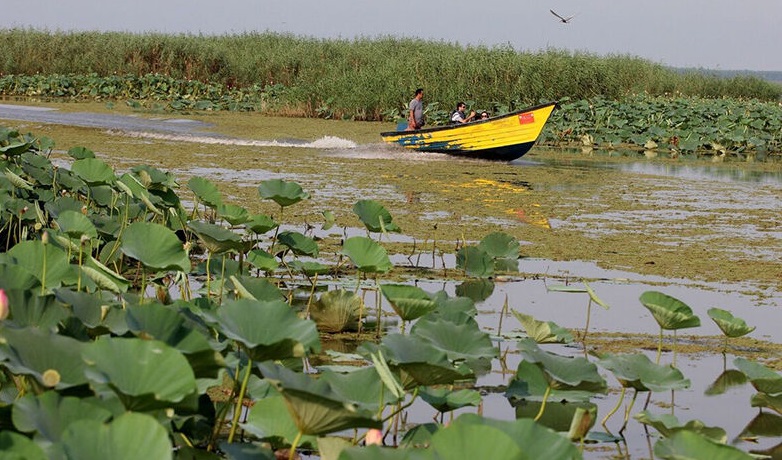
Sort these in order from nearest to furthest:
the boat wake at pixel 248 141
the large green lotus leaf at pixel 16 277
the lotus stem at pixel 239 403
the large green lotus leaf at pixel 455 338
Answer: the lotus stem at pixel 239 403 < the large green lotus leaf at pixel 16 277 < the large green lotus leaf at pixel 455 338 < the boat wake at pixel 248 141

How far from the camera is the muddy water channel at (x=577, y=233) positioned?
4328mm

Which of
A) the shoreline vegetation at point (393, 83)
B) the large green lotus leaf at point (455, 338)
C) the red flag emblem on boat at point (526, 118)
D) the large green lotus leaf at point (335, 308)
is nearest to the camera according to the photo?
the large green lotus leaf at point (455, 338)

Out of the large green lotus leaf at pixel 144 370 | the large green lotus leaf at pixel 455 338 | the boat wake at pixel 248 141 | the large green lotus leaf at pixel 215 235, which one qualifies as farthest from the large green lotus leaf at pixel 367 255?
the boat wake at pixel 248 141

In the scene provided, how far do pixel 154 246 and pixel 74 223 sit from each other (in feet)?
2.87

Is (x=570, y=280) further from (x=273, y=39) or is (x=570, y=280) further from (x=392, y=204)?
(x=273, y=39)

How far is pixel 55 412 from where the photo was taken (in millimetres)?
2139

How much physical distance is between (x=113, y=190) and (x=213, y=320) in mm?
3284

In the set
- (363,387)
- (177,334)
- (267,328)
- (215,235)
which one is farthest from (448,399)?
(215,235)

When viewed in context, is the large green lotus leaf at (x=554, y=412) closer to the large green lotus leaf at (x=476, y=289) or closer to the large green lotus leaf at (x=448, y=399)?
the large green lotus leaf at (x=448, y=399)

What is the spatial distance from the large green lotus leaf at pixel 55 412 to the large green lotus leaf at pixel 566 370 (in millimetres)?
1251

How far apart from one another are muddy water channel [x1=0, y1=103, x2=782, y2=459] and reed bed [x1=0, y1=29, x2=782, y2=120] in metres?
4.20

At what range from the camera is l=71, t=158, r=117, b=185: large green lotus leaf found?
5355mm

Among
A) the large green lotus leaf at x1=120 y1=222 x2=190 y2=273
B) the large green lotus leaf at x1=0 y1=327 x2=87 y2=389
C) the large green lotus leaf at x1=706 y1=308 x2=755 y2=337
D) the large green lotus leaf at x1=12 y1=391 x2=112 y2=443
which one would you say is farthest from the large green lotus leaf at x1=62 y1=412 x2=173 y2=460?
the large green lotus leaf at x1=706 y1=308 x2=755 y2=337

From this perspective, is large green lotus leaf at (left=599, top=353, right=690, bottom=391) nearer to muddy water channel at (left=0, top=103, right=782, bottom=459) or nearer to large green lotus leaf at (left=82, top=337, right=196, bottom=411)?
muddy water channel at (left=0, top=103, right=782, bottom=459)
